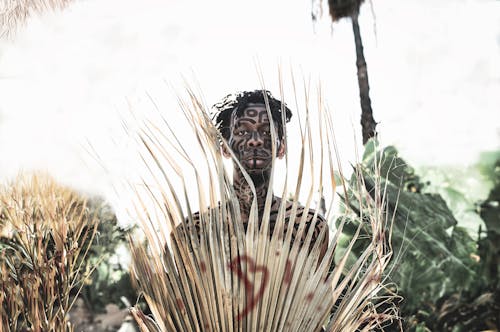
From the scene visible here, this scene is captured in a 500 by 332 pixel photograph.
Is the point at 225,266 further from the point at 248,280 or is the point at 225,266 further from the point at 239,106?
the point at 239,106

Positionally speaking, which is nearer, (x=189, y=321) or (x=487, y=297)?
(x=189, y=321)

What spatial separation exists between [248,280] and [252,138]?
497 millimetres

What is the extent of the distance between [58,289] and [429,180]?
189 inches

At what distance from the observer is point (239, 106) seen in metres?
1.31

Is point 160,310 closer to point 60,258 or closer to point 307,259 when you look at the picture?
point 307,259

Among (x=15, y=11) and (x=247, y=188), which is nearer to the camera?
(x=247, y=188)

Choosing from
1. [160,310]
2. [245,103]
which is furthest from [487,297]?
[160,310]

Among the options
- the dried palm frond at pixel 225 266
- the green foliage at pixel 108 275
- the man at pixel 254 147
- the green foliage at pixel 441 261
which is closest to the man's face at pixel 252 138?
the man at pixel 254 147

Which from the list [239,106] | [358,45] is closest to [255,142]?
[239,106]

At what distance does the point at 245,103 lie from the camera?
1309 millimetres

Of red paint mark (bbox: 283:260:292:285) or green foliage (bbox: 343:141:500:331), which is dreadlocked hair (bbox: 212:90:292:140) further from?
green foliage (bbox: 343:141:500:331)

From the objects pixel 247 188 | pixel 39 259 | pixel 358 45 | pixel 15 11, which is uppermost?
pixel 15 11

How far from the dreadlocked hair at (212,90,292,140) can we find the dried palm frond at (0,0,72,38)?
18.8 feet

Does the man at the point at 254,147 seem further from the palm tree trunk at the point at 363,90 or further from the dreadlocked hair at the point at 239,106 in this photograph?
the palm tree trunk at the point at 363,90
